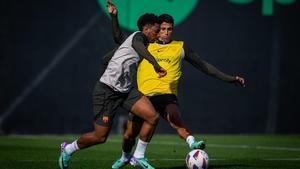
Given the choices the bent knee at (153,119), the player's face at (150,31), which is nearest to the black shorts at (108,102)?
the bent knee at (153,119)

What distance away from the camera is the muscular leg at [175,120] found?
31.7 feet

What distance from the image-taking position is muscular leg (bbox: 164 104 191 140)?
9.66 metres

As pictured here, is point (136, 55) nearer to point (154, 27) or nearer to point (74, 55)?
point (154, 27)

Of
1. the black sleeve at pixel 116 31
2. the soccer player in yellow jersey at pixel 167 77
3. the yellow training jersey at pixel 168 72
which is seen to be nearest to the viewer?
the black sleeve at pixel 116 31

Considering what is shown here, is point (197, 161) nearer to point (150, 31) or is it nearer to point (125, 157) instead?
point (125, 157)

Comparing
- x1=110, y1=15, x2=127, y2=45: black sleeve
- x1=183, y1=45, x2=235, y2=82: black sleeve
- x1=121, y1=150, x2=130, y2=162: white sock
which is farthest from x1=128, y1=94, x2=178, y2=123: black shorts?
x1=110, y1=15, x2=127, y2=45: black sleeve

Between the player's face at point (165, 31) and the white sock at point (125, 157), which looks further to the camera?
the player's face at point (165, 31)

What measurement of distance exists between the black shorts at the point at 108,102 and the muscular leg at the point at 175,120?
1130 millimetres

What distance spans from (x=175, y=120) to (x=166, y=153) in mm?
2511

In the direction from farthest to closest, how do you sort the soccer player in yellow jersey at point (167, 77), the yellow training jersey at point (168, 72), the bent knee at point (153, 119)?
the yellow training jersey at point (168, 72) < the soccer player in yellow jersey at point (167, 77) < the bent knee at point (153, 119)

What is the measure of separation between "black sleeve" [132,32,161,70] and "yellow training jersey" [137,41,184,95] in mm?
1626

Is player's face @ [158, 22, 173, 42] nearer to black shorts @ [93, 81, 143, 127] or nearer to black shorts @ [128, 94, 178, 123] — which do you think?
black shorts @ [128, 94, 178, 123]

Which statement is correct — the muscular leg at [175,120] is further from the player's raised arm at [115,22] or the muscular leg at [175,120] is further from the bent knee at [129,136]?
the player's raised arm at [115,22]

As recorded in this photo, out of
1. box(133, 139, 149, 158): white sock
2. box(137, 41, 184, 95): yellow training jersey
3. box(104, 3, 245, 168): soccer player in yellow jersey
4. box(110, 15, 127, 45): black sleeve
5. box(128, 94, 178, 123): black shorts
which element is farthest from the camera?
box(137, 41, 184, 95): yellow training jersey
